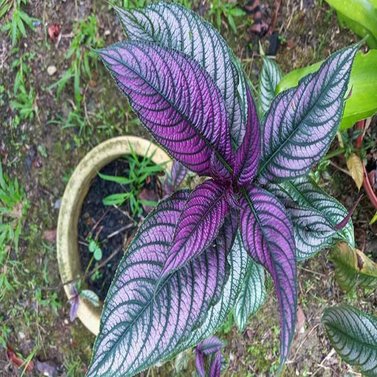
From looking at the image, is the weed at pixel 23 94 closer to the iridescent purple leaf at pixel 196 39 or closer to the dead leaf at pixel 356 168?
the dead leaf at pixel 356 168

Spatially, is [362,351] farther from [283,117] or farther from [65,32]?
[65,32]

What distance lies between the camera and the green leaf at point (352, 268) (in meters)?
1.25

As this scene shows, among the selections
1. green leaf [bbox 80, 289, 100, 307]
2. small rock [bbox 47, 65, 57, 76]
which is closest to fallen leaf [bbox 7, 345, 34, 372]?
green leaf [bbox 80, 289, 100, 307]

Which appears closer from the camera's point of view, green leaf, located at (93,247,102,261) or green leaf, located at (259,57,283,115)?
green leaf, located at (259,57,283,115)

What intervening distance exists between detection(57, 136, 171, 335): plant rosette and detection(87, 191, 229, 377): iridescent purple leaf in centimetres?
88

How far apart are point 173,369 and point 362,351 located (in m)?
0.85

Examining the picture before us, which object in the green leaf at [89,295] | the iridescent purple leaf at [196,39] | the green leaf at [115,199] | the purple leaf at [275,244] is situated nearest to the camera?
the purple leaf at [275,244]

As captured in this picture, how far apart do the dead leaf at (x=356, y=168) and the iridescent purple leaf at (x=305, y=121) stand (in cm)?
77

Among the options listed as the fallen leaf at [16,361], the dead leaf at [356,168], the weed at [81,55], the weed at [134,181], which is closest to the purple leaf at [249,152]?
the dead leaf at [356,168]

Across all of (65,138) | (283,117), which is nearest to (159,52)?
(283,117)

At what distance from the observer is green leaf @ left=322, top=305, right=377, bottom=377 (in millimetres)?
1032

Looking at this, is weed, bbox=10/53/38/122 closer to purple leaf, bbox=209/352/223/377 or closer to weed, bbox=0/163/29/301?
weed, bbox=0/163/29/301

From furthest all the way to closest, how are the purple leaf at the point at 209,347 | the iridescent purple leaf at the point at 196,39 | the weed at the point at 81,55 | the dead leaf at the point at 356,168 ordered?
the weed at the point at 81,55 → the dead leaf at the point at 356,168 → the purple leaf at the point at 209,347 → the iridescent purple leaf at the point at 196,39

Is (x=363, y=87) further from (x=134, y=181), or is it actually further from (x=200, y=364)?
(x=134, y=181)
